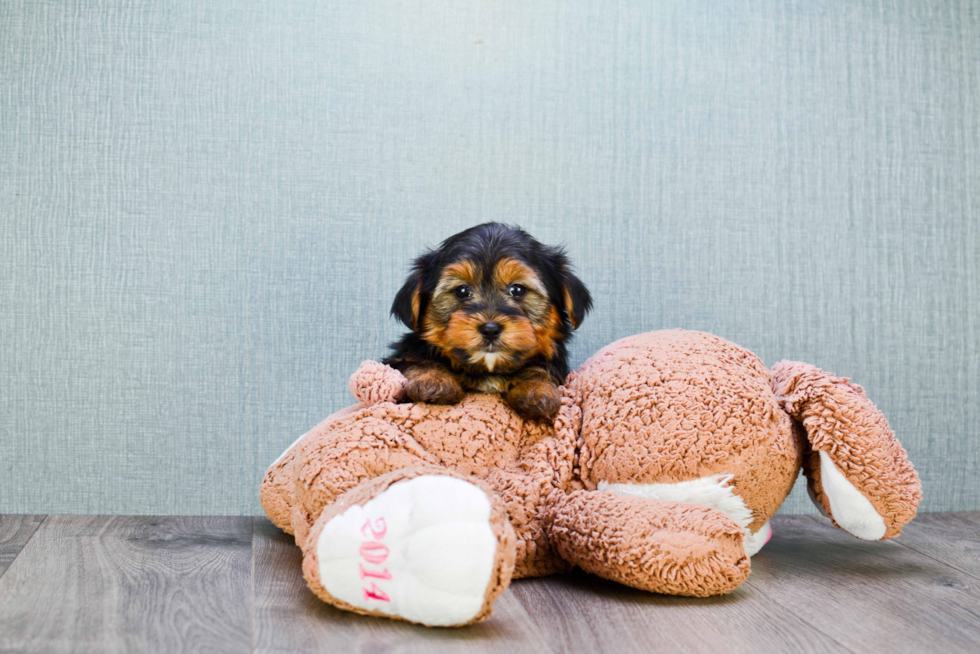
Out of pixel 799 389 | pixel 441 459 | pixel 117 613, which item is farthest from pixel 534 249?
pixel 117 613

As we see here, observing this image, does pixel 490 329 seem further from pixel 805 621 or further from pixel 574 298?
pixel 805 621

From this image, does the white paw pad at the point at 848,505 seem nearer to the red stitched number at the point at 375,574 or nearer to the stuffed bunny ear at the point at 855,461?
the stuffed bunny ear at the point at 855,461

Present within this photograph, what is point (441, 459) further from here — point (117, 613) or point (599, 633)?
point (117, 613)

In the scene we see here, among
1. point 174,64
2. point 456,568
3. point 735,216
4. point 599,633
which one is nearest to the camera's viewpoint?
point 456,568

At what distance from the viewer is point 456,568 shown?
1320 millimetres

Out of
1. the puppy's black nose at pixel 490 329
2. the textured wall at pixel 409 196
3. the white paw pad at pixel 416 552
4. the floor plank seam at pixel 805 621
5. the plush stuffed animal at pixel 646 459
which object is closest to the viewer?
the white paw pad at pixel 416 552

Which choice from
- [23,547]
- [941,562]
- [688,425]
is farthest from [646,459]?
[23,547]

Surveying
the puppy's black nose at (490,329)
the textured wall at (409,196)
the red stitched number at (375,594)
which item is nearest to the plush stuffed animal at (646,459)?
the red stitched number at (375,594)

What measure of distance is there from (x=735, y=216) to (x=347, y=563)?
1770 millimetres

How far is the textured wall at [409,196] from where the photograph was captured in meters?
2.39

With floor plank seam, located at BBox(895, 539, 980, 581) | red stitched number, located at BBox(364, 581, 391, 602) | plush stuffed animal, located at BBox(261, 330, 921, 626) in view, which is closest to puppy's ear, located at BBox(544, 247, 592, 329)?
plush stuffed animal, located at BBox(261, 330, 921, 626)

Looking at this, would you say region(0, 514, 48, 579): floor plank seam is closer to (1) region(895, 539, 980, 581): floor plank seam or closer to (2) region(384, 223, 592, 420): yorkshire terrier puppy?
(2) region(384, 223, 592, 420): yorkshire terrier puppy

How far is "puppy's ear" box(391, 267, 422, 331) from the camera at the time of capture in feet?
6.23

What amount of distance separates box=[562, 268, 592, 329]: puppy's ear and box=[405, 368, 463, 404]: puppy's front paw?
0.33 meters
